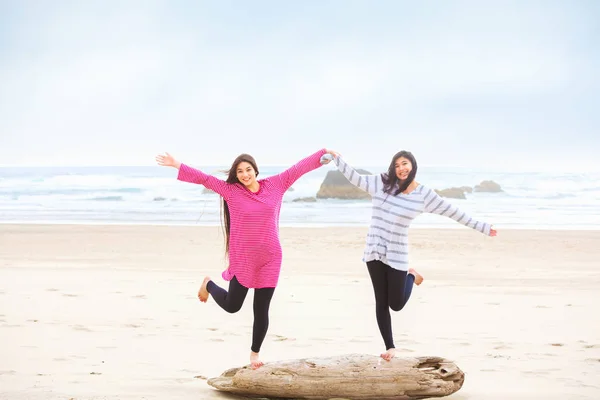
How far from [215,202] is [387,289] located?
2858 cm

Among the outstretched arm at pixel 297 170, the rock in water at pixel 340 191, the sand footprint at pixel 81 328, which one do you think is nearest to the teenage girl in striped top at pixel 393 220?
the outstretched arm at pixel 297 170

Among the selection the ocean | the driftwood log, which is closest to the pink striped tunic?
the driftwood log

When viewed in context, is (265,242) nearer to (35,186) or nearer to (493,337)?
(493,337)

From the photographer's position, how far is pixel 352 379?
5.51 m

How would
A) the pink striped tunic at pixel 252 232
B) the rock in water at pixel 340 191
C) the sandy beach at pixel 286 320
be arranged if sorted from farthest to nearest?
the rock in water at pixel 340 191, the sandy beach at pixel 286 320, the pink striped tunic at pixel 252 232

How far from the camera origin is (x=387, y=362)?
5.63 meters

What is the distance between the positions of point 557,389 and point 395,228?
5.80 ft

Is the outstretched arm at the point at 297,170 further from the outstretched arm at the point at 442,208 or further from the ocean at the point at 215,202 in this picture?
the ocean at the point at 215,202

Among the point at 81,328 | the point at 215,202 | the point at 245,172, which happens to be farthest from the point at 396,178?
the point at 215,202

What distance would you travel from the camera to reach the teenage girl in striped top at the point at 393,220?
5.70 metres

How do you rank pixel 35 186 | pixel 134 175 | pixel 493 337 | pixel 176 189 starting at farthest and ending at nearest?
1. pixel 134 175
2. pixel 35 186
3. pixel 176 189
4. pixel 493 337

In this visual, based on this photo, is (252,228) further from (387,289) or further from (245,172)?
(387,289)

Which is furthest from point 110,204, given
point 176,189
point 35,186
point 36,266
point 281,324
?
point 281,324

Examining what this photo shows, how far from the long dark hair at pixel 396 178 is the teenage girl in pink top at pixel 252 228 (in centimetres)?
46
